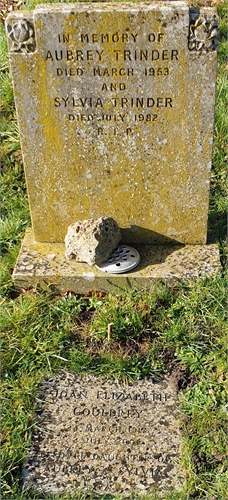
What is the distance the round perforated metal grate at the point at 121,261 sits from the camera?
155 inches

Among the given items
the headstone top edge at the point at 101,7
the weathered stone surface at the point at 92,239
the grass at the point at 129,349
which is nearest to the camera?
the grass at the point at 129,349

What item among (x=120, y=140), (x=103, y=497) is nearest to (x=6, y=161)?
(x=120, y=140)

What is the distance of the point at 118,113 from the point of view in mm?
3693

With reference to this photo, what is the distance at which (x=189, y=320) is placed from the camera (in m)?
3.78

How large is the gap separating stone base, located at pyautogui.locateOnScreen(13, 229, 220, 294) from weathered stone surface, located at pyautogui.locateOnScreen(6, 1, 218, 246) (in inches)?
4.4

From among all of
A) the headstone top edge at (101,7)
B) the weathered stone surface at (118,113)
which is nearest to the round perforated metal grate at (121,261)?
the weathered stone surface at (118,113)

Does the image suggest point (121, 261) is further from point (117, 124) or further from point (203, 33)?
point (203, 33)

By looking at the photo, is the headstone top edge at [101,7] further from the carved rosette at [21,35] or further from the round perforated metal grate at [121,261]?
the round perforated metal grate at [121,261]

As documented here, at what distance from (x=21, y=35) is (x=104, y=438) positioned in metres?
2.19

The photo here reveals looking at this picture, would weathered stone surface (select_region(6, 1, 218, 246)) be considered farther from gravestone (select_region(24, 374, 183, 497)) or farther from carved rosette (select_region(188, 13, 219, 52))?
gravestone (select_region(24, 374, 183, 497))

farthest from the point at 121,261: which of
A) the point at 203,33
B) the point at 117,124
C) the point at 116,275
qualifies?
the point at 203,33

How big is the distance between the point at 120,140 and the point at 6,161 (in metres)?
1.60

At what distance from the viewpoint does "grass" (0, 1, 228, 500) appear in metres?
3.19

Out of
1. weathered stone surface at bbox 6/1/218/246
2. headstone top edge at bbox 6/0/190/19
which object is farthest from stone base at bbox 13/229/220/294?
headstone top edge at bbox 6/0/190/19
